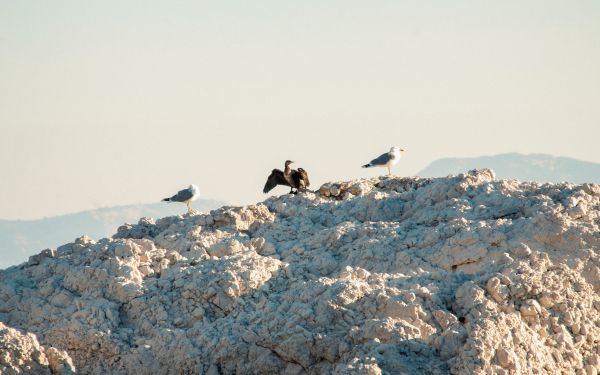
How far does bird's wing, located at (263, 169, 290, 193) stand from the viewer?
2397 centimetres

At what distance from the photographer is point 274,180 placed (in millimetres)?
24297

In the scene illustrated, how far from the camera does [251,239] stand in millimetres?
18047

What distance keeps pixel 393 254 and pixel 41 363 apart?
497cm

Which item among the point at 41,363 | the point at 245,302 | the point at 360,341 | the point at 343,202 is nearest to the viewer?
the point at 360,341

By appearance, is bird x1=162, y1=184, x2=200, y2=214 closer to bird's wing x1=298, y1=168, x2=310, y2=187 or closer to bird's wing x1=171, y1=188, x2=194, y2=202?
bird's wing x1=171, y1=188, x2=194, y2=202

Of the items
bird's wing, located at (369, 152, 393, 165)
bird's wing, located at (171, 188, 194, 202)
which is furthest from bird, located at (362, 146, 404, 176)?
bird's wing, located at (171, 188, 194, 202)

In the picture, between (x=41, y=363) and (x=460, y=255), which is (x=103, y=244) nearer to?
(x=41, y=363)

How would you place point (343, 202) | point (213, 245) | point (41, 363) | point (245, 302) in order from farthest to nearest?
1. point (343, 202)
2. point (213, 245)
3. point (245, 302)
4. point (41, 363)

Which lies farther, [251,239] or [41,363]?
[251,239]

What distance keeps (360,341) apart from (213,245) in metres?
4.97

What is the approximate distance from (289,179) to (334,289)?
373 inches

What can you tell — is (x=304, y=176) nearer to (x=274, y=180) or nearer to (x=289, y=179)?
(x=289, y=179)

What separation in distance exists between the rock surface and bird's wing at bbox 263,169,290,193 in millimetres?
4016

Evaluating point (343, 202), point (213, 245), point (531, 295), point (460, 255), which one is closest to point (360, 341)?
point (531, 295)
